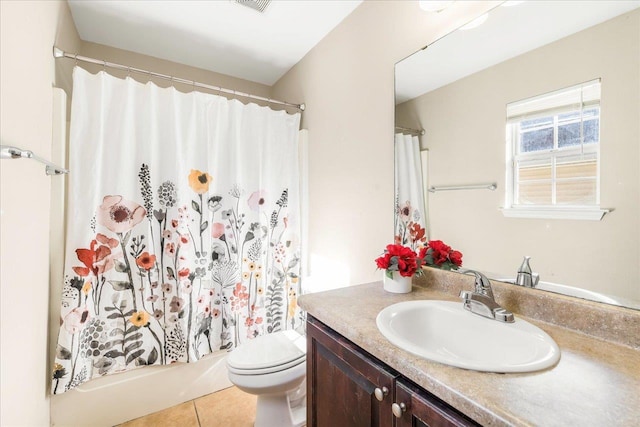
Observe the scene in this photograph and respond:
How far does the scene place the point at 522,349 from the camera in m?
0.77

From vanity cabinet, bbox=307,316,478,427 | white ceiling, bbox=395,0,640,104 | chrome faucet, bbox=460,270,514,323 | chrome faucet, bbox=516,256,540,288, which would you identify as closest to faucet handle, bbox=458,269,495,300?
chrome faucet, bbox=460,270,514,323

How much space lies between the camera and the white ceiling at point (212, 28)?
1701 mm

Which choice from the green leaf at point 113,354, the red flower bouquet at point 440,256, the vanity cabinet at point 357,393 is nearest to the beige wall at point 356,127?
the red flower bouquet at point 440,256

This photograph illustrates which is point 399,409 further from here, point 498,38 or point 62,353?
point 62,353

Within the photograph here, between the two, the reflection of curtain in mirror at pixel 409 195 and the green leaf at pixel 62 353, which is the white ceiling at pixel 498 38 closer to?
the reflection of curtain in mirror at pixel 409 195

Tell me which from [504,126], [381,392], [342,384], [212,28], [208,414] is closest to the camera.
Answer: [381,392]

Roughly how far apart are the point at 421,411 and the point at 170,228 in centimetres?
164

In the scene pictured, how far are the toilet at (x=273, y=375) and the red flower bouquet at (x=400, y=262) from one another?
728 millimetres

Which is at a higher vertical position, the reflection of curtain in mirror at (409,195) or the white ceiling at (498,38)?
the white ceiling at (498,38)

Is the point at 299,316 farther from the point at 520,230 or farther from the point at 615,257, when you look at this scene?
the point at 615,257

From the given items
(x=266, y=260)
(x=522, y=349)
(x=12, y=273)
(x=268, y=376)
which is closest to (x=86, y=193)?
(x=12, y=273)

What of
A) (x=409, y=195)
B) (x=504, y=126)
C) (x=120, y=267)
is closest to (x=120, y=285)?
(x=120, y=267)

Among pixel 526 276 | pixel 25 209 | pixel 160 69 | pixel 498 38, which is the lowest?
pixel 526 276

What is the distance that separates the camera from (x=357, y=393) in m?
0.84
